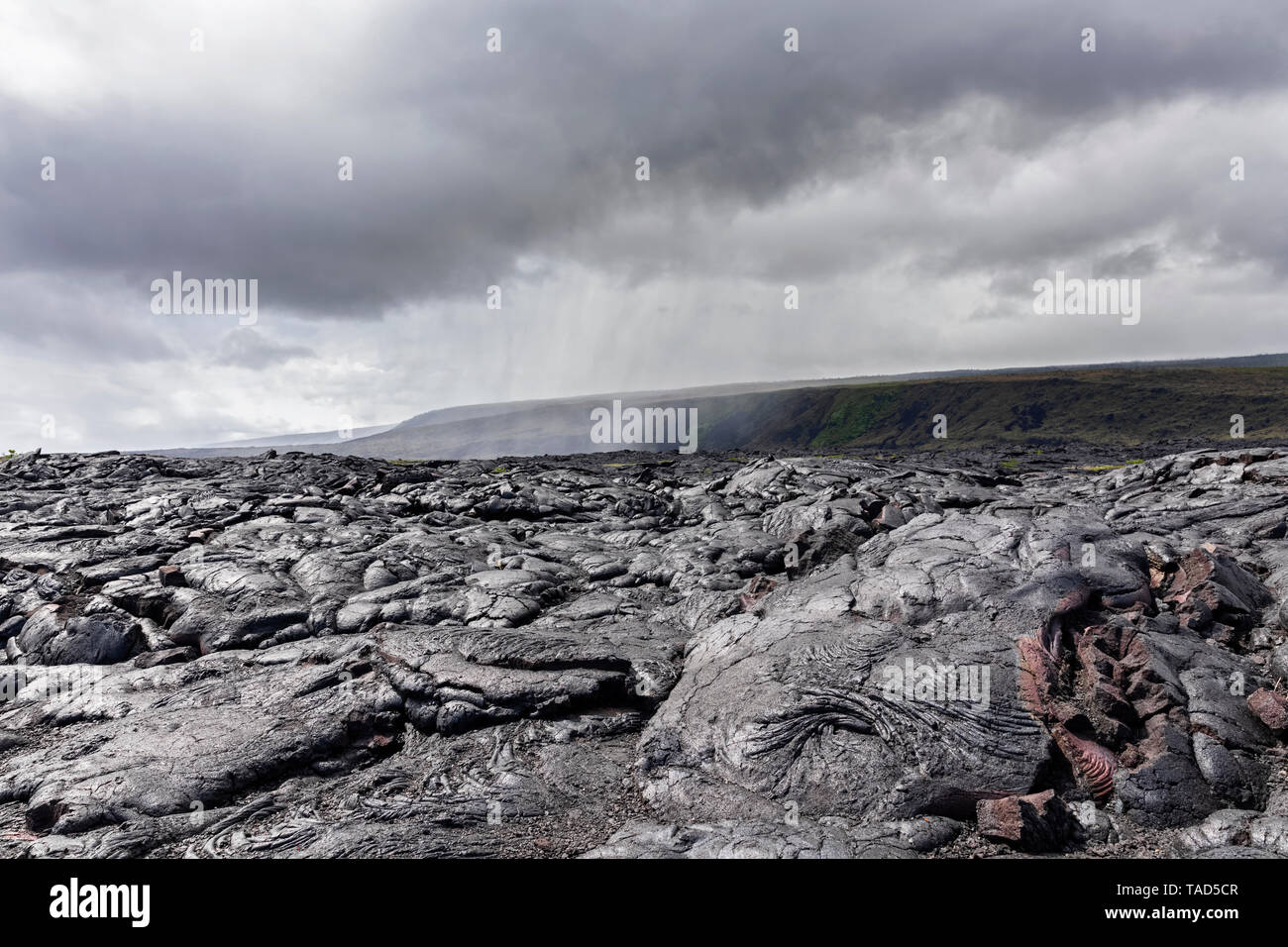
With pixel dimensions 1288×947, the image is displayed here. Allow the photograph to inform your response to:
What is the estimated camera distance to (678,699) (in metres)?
18.3

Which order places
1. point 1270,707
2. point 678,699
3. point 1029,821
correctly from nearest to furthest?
point 1029,821 → point 1270,707 → point 678,699

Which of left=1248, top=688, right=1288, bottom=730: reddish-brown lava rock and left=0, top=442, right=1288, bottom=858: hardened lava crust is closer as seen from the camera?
left=0, top=442, right=1288, bottom=858: hardened lava crust

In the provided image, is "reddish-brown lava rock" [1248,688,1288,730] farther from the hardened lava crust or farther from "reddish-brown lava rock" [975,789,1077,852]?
"reddish-brown lava rock" [975,789,1077,852]

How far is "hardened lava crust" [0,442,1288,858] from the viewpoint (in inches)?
539

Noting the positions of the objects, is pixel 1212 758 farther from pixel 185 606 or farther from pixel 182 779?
pixel 185 606

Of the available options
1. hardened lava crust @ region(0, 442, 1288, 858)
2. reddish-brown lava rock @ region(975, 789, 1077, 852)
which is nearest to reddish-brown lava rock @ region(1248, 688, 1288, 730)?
hardened lava crust @ region(0, 442, 1288, 858)

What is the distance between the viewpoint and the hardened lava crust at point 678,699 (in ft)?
44.9

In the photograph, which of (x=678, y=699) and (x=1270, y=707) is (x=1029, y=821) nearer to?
(x=1270, y=707)

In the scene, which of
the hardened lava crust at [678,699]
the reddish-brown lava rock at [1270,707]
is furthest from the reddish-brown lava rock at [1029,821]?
the reddish-brown lava rock at [1270,707]

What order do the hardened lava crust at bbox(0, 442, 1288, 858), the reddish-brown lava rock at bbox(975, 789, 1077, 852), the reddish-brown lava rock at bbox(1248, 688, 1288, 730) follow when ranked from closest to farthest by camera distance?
the reddish-brown lava rock at bbox(975, 789, 1077, 852) < the hardened lava crust at bbox(0, 442, 1288, 858) < the reddish-brown lava rock at bbox(1248, 688, 1288, 730)

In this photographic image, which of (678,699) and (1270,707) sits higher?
(1270,707)

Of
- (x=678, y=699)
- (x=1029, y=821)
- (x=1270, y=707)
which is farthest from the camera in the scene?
(x=678, y=699)

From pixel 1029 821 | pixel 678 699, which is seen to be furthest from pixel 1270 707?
pixel 678 699
